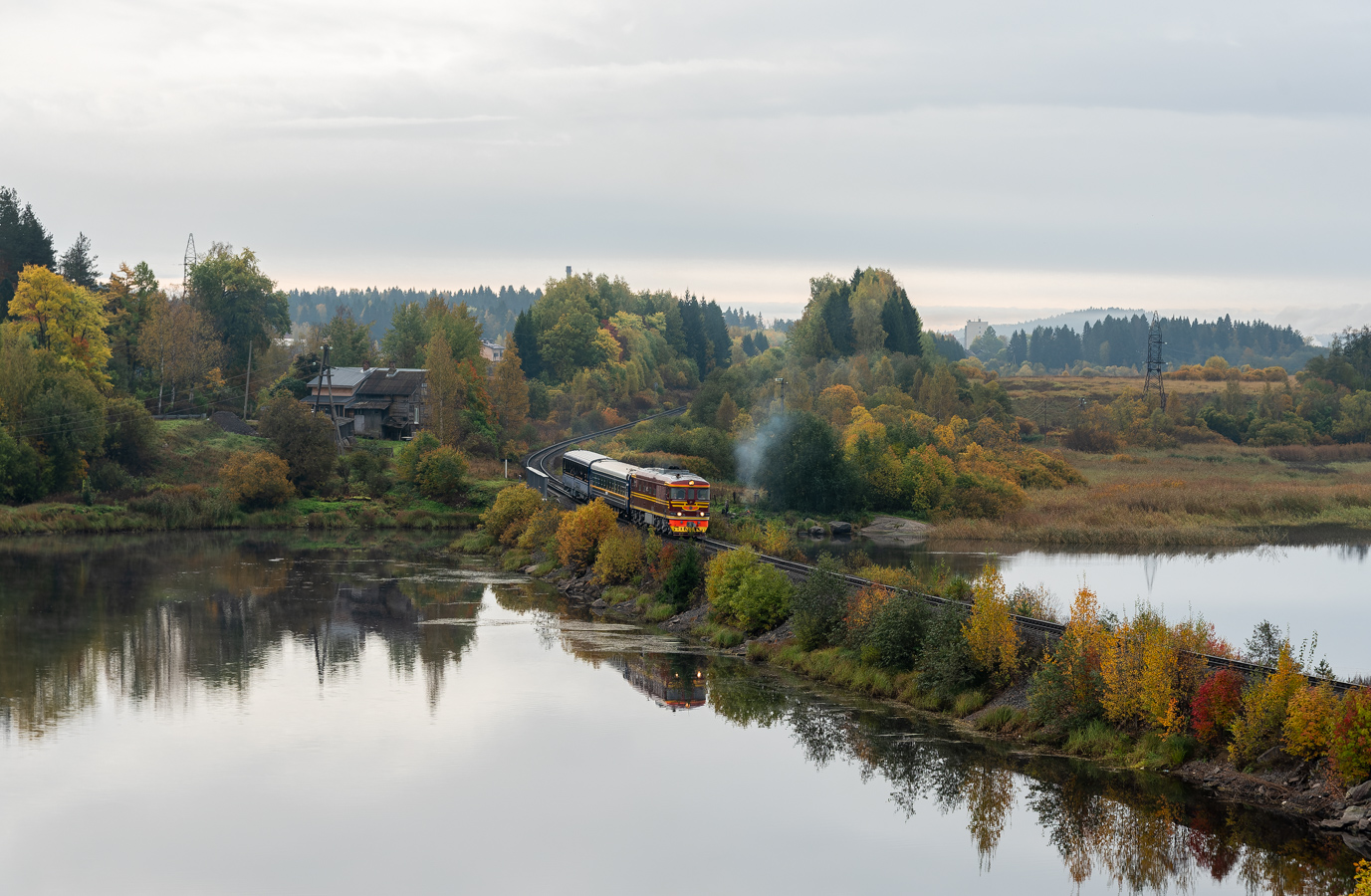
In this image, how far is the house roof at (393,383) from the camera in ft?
356

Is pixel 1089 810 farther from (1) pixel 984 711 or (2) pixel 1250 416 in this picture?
(2) pixel 1250 416

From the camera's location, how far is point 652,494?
58.8 meters

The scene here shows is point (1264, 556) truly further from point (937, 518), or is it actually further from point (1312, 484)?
point (1312, 484)

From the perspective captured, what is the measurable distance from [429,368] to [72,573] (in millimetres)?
47585

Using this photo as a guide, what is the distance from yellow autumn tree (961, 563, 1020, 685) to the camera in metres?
34.3

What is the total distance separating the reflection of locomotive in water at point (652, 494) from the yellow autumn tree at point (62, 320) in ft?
161

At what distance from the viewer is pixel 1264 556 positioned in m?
69.9

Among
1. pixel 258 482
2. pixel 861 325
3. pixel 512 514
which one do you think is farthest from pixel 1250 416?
pixel 258 482

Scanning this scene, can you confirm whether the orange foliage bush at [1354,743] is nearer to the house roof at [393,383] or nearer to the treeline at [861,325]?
the house roof at [393,383]

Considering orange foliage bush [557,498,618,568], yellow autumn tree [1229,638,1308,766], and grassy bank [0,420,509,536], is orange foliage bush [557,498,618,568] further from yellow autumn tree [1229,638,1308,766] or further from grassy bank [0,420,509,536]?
yellow autumn tree [1229,638,1308,766]

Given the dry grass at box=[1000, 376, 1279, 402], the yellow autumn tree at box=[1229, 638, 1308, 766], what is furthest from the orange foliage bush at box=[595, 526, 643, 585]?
the dry grass at box=[1000, 376, 1279, 402]

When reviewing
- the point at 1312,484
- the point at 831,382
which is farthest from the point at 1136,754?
the point at 831,382

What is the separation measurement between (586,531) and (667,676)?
21015mm

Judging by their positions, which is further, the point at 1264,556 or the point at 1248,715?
the point at 1264,556
